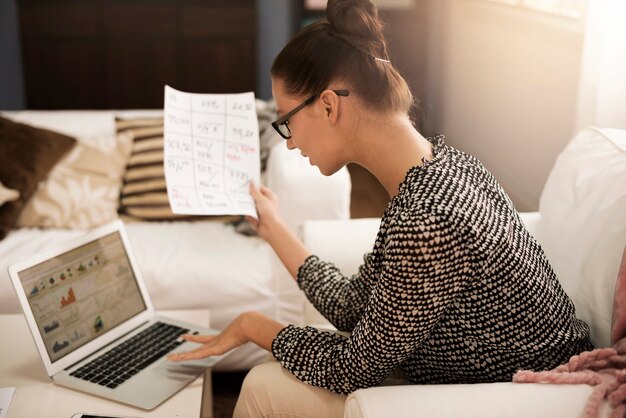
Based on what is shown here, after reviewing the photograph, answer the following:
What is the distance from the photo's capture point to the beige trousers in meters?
1.19

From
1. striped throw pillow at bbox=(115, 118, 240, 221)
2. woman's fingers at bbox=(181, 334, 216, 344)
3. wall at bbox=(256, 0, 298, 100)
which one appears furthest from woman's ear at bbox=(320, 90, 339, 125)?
wall at bbox=(256, 0, 298, 100)

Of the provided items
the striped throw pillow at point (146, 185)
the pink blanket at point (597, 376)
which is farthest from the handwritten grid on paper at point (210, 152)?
the striped throw pillow at point (146, 185)

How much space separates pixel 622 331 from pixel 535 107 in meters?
2.12

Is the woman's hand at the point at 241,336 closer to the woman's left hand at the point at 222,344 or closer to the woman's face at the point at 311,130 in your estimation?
→ the woman's left hand at the point at 222,344

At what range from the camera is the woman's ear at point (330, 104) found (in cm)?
114

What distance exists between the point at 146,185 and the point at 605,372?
1668mm

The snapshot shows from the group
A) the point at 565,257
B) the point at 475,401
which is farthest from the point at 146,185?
the point at 475,401

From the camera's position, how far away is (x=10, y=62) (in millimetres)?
4477

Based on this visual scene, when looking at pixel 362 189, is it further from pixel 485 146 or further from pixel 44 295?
pixel 44 295

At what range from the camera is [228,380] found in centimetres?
221

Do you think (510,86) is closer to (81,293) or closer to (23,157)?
(23,157)

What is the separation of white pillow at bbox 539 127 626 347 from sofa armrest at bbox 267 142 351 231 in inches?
29.6

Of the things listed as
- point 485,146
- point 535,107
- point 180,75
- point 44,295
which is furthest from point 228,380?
point 180,75

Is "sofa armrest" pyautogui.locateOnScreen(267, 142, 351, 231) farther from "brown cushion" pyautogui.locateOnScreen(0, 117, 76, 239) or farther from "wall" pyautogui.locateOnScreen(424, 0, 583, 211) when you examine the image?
"brown cushion" pyautogui.locateOnScreen(0, 117, 76, 239)
